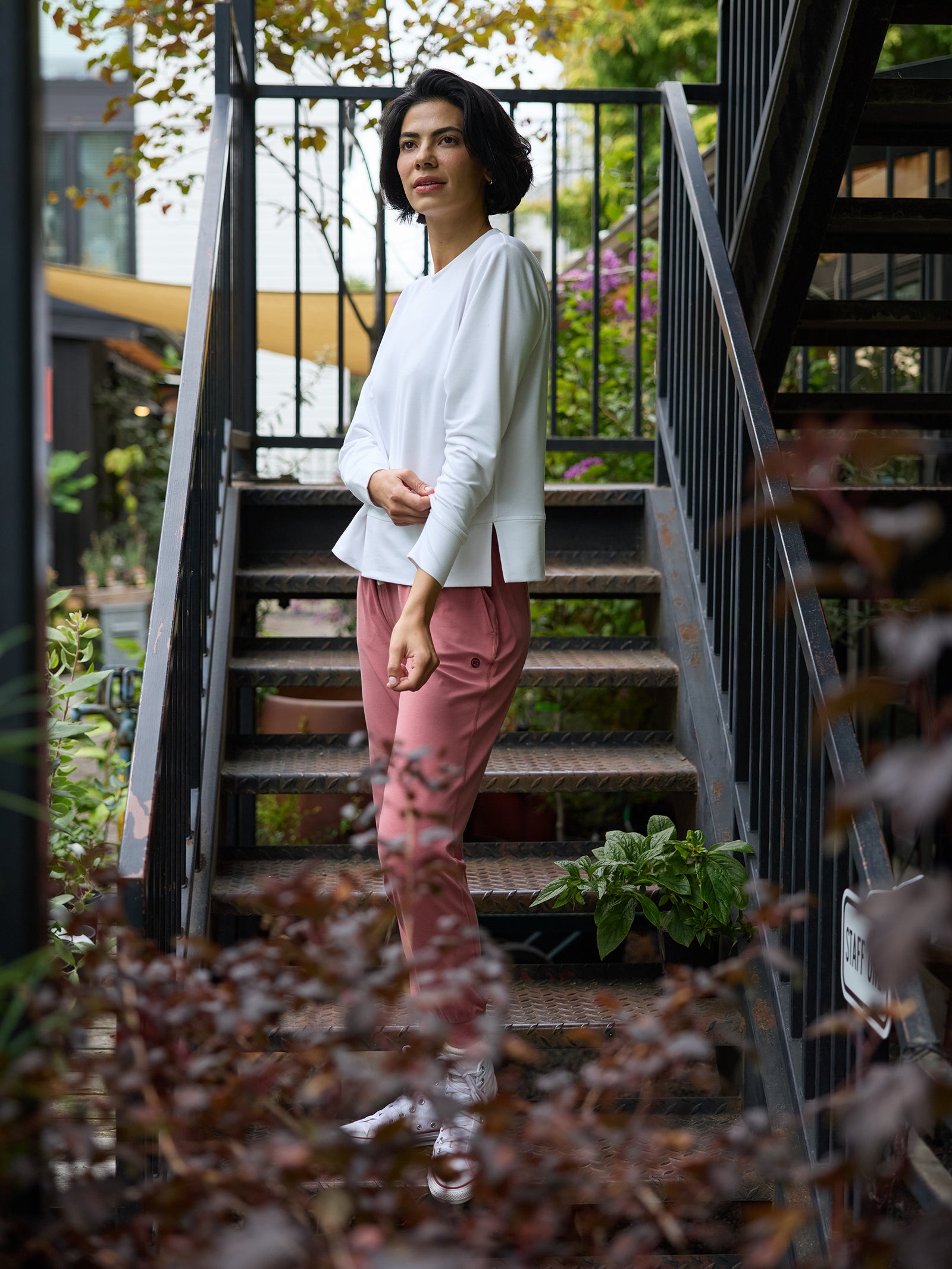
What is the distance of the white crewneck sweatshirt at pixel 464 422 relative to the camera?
6.22ft


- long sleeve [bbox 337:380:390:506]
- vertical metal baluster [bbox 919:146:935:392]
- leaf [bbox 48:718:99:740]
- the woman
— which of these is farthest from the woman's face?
vertical metal baluster [bbox 919:146:935:392]

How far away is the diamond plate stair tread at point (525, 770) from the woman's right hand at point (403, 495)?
2.99ft

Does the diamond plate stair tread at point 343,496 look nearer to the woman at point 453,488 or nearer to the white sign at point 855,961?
the woman at point 453,488

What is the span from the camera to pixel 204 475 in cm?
270

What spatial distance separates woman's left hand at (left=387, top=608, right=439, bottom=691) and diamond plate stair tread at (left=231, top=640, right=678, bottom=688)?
1.18m

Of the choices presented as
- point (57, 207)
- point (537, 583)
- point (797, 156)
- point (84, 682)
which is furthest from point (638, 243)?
point (57, 207)

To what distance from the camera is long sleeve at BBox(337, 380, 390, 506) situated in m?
2.06

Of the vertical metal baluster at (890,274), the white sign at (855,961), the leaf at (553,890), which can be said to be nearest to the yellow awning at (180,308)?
the vertical metal baluster at (890,274)

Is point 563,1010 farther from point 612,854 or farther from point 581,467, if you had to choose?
point 581,467

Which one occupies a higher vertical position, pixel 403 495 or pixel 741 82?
pixel 741 82

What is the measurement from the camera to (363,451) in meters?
2.10

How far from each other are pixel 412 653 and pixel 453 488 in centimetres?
27

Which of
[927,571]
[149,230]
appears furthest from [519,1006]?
[149,230]

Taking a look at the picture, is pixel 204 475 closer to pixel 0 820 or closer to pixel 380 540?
pixel 380 540
